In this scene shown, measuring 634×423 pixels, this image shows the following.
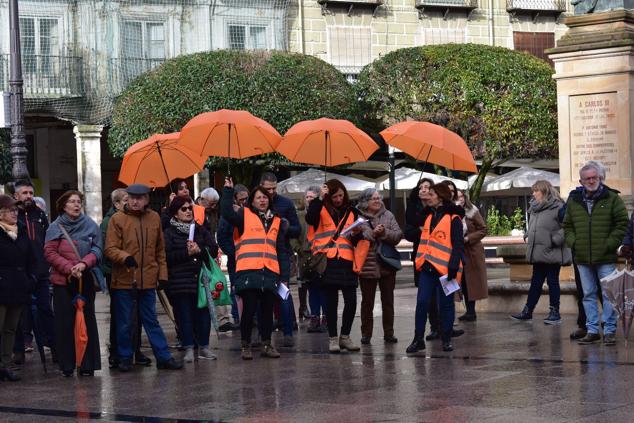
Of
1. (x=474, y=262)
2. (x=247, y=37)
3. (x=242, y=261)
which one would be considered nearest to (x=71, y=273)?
(x=242, y=261)

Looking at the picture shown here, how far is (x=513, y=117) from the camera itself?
3978 cm

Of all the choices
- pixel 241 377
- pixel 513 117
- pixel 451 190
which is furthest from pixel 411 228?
pixel 513 117

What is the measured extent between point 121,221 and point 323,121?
2881mm

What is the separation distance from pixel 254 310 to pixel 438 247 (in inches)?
70.3

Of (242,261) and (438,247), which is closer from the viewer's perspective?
(242,261)

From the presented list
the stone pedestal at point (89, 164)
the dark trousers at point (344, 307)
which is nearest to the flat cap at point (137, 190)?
the dark trousers at point (344, 307)

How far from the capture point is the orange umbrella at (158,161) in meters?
15.2

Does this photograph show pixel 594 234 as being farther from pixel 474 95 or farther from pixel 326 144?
pixel 474 95

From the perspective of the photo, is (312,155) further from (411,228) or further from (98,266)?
(98,266)

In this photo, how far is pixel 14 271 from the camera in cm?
1275

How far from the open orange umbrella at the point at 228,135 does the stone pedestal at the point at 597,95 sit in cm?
408

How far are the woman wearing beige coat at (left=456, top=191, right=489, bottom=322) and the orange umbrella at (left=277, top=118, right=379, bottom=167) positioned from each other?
1520 mm

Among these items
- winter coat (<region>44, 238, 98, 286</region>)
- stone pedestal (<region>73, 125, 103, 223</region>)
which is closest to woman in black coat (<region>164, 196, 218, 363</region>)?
winter coat (<region>44, 238, 98, 286</region>)

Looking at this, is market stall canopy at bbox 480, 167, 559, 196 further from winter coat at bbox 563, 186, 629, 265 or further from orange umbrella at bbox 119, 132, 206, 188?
winter coat at bbox 563, 186, 629, 265
